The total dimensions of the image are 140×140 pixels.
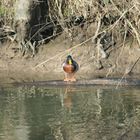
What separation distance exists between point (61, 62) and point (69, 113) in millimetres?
5034

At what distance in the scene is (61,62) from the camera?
14.9 metres

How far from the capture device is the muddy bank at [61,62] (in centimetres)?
1427

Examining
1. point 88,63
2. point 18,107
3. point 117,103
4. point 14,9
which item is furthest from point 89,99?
point 14,9

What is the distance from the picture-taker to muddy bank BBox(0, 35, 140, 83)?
46.8ft

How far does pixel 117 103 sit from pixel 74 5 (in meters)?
4.92

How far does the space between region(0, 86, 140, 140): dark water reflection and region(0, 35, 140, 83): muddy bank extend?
1.97m

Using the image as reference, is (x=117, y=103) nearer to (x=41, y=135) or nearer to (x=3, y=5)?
(x=41, y=135)

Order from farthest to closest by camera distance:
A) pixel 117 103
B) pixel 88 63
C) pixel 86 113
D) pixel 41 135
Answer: pixel 88 63 < pixel 117 103 < pixel 86 113 < pixel 41 135

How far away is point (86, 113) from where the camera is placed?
9922 mm

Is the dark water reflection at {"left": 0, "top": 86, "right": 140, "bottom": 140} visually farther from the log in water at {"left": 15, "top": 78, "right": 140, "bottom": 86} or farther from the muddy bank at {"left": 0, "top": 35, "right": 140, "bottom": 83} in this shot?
the muddy bank at {"left": 0, "top": 35, "right": 140, "bottom": 83}

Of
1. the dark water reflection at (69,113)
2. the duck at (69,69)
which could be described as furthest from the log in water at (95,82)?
the duck at (69,69)

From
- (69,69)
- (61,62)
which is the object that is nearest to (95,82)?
(69,69)

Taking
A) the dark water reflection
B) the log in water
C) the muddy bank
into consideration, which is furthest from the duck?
the dark water reflection

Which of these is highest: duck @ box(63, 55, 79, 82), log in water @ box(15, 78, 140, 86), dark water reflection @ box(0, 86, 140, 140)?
duck @ box(63, 55, 79, 82)
